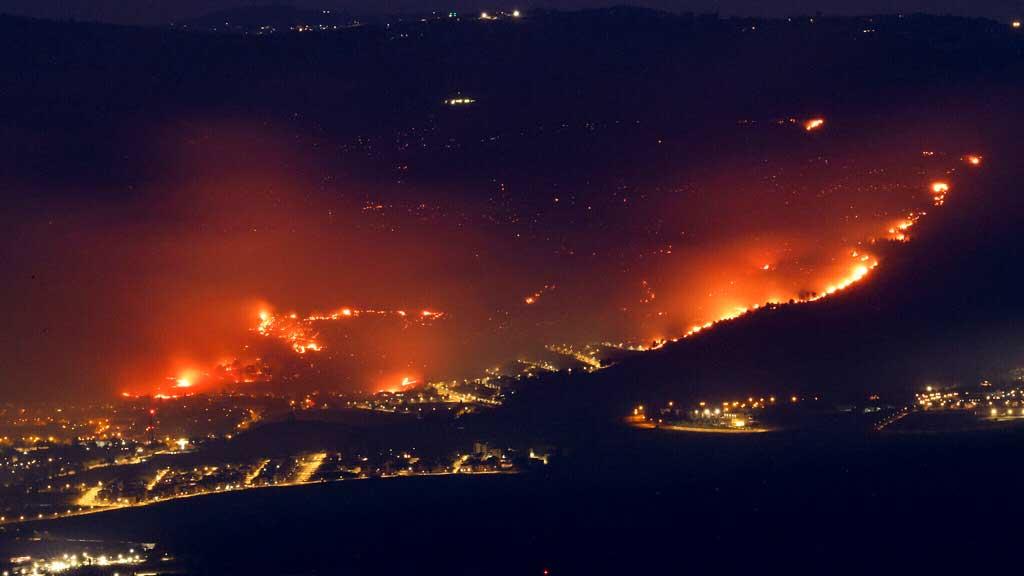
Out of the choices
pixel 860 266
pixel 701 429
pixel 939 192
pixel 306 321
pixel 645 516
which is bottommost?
pixel 645 516

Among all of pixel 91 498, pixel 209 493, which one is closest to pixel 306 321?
pixel 209 493

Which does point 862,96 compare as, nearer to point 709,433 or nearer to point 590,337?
point 590,337

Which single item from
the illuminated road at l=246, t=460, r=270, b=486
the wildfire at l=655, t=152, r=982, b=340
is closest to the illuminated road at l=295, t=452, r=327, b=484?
the illuminated road at l=246, t=460, r=270, b=486

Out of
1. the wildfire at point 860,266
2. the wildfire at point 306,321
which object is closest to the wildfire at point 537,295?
the wildfire at point 306,321

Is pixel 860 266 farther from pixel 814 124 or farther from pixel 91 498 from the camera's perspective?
pixel 91 498

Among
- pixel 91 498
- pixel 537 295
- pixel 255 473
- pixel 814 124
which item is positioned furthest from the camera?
pixel 814 124

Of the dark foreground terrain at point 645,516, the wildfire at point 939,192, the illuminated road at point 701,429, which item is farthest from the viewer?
the wildfire at point 939,192

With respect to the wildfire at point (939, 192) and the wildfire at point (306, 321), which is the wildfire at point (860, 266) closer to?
the wildfire at point (939, 192)

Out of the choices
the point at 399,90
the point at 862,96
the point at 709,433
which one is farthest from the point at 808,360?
the point at 399,90
